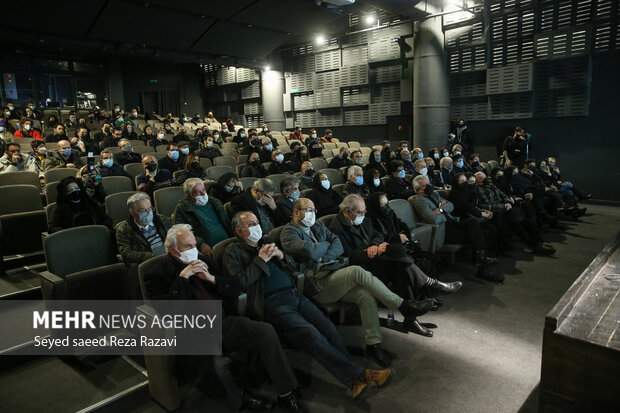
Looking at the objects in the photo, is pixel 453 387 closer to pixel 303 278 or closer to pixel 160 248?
pixel 303 278

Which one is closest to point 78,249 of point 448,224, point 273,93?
point 448,224

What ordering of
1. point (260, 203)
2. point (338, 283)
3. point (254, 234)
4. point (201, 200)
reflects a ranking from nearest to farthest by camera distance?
point (254, 234)
point (338, 283)
point (201, 200)
point (260, 203)

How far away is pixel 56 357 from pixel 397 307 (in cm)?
237

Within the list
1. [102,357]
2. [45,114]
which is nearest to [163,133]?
[45,114]

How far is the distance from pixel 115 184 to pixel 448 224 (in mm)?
3832

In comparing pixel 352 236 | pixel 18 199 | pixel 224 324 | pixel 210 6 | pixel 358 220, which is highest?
pixel 210 6

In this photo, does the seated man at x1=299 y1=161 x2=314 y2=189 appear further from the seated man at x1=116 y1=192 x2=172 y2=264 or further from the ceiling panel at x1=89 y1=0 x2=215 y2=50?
the ceiling panel at x1=89 y1=0 x2=215 y2=50

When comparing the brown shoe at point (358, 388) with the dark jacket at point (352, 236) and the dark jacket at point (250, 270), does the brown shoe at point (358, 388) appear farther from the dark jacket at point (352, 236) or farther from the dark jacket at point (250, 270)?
the dark jacket at point (352, 236)

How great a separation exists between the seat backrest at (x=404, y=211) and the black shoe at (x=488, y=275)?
81cm

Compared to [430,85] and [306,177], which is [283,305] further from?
[430,85]

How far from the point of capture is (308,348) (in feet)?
7.88

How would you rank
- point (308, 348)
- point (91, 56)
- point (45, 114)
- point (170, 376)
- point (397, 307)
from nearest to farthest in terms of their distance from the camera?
point (170, 376) < point (308, 348) < point (397, 307) < point (45, 114) < point (91, 56)

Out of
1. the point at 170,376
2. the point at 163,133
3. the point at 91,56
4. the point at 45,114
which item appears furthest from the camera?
the point at 91,56

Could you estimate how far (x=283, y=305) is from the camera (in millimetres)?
2568
